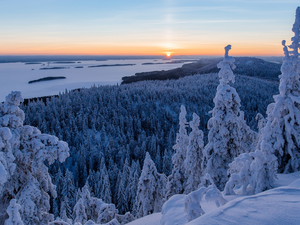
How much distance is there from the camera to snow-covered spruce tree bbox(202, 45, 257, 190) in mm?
14281

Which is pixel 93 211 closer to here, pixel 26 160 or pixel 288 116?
pixel 26 160

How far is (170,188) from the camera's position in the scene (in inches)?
851

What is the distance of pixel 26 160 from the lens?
8.03 m

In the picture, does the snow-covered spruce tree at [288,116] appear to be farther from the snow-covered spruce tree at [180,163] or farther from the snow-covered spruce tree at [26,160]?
the snow-covered spruce tree at [26,160]

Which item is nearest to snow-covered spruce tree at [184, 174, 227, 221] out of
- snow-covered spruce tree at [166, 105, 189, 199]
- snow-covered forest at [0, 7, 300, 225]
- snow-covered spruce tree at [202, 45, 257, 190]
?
snow-covered forest at [0, 7, 300, 225]

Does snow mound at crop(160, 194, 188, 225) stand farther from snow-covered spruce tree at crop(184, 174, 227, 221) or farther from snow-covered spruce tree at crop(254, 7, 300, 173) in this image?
snow-covered spruce tree at crop(254, 7, 300, 173)

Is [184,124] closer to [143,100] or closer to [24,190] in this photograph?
[24,190]

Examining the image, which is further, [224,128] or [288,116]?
[224,128]

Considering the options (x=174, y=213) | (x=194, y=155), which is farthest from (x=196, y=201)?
(x=194, y=155)

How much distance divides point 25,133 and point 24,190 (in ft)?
7.17

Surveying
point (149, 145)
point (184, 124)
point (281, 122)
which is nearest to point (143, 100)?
point (149, 145)

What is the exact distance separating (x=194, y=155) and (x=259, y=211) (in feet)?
46.8

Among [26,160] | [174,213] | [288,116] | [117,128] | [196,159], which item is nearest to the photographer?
[174,213]

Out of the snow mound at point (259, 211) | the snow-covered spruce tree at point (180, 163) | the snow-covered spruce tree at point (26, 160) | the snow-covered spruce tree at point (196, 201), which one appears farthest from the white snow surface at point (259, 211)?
the snow-covered spruce tree at point (180, 163)
